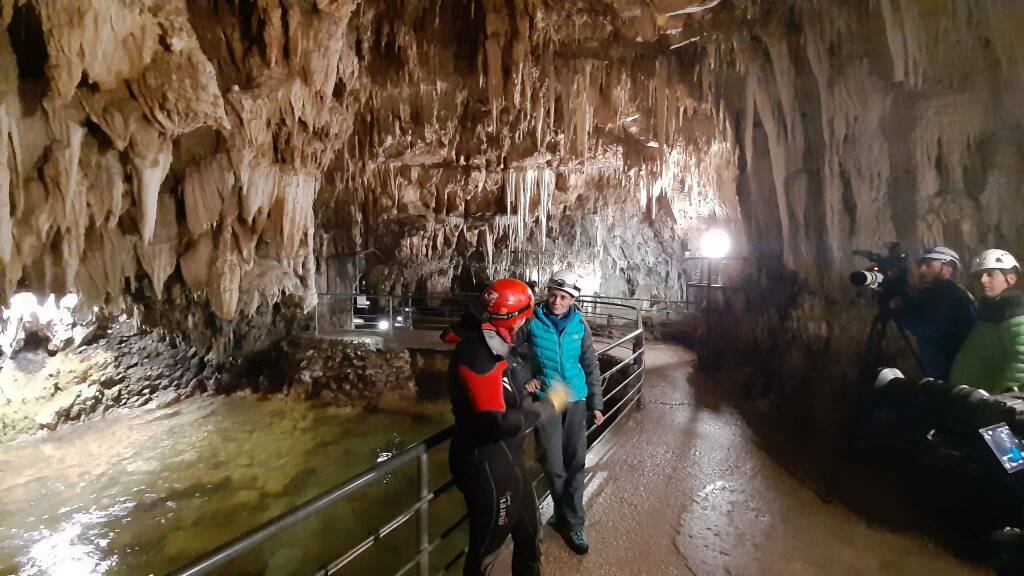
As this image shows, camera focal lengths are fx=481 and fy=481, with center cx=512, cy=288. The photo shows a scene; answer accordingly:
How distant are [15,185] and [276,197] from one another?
3.25 meters

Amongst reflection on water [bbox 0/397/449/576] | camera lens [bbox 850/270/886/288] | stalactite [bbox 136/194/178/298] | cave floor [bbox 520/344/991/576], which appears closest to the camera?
cave floor [bbox 520/344/991/576]

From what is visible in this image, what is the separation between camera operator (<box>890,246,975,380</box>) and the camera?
2.83 metres

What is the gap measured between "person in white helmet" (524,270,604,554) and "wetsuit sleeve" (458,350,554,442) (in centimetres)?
86

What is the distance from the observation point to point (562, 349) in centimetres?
268

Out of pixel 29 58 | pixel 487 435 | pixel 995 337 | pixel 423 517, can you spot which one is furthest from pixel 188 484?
pixel 995 337

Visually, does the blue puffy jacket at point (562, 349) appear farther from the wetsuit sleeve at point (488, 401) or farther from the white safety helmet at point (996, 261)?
the white safety helmet at point (996, 261)

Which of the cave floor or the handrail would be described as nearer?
the handrail

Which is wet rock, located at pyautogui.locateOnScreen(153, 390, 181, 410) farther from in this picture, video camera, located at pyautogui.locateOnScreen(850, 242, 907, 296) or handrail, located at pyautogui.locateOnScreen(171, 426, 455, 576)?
video camera, located at pyautogui.locateOnScreen(850, 242, 907, 296)

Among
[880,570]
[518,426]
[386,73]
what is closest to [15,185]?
[386,73]

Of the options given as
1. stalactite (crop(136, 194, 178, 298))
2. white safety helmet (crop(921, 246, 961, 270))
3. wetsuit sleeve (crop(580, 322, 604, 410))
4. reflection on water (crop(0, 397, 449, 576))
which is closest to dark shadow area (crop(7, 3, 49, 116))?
stalactite (crop(136, 194, 178, 298))

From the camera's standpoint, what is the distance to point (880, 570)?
8.28 ft

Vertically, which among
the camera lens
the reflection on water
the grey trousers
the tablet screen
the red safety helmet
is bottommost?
the reflection on water

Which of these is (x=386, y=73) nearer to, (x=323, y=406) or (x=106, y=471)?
(x=323, y=406)

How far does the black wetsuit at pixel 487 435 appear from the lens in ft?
5.74
